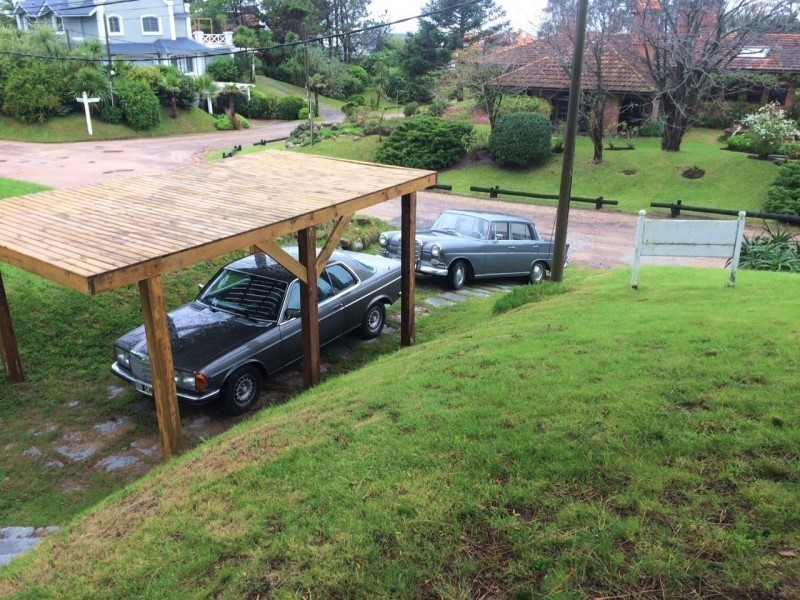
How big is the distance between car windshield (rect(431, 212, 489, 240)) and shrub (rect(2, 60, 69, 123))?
29.4 m

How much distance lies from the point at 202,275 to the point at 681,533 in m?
9.77

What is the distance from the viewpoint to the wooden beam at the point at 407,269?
9.01m

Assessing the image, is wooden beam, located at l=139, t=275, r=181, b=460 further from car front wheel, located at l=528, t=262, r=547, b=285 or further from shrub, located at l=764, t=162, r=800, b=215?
shrub, located at l=764, t=162, r=800, b=215

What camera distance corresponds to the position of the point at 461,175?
26.4m

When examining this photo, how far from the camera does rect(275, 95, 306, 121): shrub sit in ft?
149

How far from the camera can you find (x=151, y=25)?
49.7 m

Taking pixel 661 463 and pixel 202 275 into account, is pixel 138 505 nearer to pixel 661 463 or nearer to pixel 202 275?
pixel 661 463

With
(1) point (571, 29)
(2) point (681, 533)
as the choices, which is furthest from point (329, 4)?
(2) point (681, 533)

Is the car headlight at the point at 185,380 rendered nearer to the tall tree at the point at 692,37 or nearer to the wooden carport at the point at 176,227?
the wooden carport at the point at 176,227

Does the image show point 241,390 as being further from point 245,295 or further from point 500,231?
point 500,231

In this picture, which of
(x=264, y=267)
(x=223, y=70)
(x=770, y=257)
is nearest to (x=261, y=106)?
(x=223, y=70)

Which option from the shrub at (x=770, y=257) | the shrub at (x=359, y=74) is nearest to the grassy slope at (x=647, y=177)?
the shrub at (x=770, y=257)

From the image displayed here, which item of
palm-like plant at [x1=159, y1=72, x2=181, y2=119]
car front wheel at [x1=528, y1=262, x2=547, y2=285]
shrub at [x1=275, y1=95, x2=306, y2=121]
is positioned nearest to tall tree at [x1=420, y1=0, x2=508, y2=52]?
shrub at [x1=275, y1=95, x2=306, y2=121]

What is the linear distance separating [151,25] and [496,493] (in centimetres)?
5513
